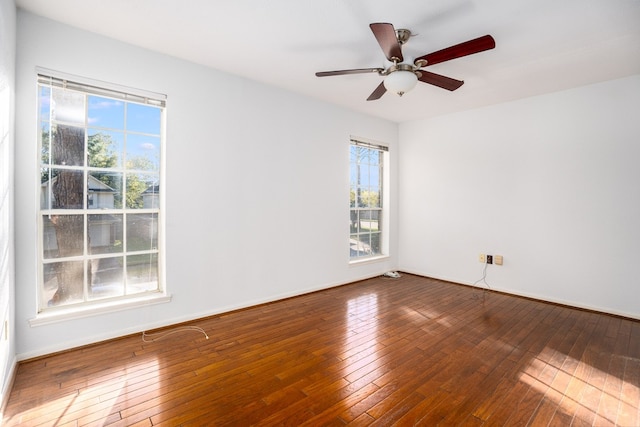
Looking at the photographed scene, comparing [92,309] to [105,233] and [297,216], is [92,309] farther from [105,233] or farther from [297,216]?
[297,216]

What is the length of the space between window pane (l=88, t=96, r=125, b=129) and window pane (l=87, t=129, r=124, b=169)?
71 millimetres

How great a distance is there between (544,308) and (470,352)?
5.97ft

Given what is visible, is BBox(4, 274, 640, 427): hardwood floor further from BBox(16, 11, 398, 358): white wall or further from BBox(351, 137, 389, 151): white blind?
BBox(351, 137, 389, 151): white blind

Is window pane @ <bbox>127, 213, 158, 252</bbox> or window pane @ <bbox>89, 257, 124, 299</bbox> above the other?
window pane @ <bbox>127, 213, 158, 252</bbox>

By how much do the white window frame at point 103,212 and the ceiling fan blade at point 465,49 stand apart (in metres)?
2.46

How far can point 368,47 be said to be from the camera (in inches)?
108

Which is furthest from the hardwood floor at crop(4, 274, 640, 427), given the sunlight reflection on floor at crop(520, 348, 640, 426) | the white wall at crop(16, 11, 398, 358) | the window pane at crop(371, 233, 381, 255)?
the window pane at crop(371, 233, 381, 255)

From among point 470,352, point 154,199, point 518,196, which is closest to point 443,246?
point 518,196

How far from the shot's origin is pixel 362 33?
99.2 inches

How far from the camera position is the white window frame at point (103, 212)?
2.41 metres

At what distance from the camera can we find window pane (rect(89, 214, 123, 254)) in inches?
104

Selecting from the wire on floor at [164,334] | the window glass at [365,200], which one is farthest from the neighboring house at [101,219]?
the window glass at [365,200]

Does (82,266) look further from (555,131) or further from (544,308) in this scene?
(555,131)

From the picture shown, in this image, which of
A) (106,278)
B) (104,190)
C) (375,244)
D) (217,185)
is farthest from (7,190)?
(375,244)
